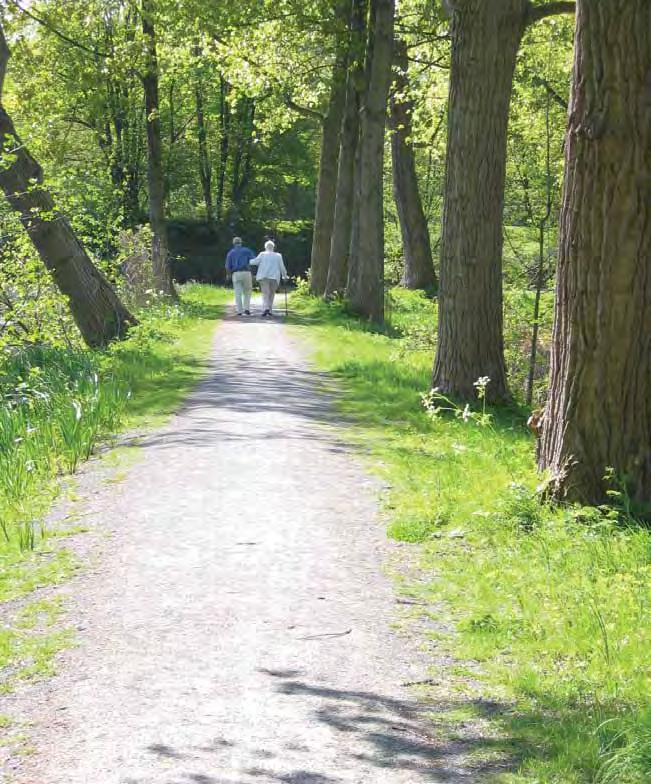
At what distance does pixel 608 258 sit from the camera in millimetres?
8352

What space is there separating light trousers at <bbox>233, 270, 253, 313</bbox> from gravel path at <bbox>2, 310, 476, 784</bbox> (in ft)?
56.9

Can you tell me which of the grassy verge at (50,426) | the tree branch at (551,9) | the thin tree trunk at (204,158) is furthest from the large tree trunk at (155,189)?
the thin tree trunk at (204,158)

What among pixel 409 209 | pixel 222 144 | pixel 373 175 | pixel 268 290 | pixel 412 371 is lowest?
pixel 412 371

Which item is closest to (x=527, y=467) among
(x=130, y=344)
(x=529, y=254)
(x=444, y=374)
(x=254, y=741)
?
(x=444, y=374)

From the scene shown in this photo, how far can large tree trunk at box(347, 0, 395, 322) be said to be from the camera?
22.5 metres

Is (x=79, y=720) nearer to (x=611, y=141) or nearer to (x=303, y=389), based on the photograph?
(x=611, y=141)

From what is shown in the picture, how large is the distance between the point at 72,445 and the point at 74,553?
3167 millimetres

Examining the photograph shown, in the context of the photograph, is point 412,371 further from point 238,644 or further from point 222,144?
point 222,144

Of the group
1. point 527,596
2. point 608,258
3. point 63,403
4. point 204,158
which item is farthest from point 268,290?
point 204,158

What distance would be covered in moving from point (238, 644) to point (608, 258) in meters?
4.01

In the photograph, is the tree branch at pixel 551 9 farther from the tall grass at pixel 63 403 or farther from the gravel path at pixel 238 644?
the tall grass at pixel 63 403

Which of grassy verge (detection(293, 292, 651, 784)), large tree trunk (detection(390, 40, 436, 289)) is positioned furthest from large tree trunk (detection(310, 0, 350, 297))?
grassy verge (detection(293, 292, 651, 784))

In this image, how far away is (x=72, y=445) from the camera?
10.9 meters

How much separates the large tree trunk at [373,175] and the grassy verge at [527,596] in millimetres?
11390
